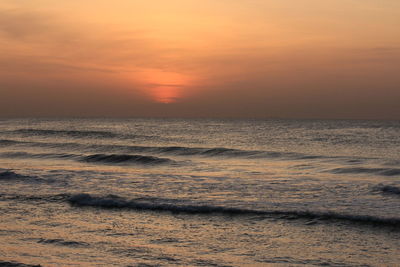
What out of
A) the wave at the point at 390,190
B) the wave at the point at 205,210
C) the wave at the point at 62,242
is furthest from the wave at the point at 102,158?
the wave at the point at 62,242

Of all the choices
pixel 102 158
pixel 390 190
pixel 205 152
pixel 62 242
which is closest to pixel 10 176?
pixel 102 158

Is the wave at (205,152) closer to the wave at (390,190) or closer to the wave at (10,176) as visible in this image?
the wave at (390,190)

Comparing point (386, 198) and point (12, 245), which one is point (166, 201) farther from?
point (386, 198)

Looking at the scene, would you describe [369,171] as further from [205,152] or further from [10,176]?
[10,176]

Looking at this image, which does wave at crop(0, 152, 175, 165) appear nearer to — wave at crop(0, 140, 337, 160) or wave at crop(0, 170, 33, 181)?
wave at crop(0, 140, 337, 160)

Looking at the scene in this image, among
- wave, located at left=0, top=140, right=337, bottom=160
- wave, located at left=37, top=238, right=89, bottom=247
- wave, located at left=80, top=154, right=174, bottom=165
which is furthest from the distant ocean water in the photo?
wave, located at left=0, top=140, right=337, bottom=160

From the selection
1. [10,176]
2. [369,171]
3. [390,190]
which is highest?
[10,176]

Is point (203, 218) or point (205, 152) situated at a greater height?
point (205, 152)

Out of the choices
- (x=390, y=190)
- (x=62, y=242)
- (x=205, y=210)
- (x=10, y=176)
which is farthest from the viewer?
(x=10, y=176)

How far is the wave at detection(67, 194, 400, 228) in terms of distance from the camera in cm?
1131

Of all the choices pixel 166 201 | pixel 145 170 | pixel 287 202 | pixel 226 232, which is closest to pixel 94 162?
→ pixel 145 170

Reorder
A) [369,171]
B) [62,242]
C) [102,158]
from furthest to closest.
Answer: [102,158], [369,171], [62,242]

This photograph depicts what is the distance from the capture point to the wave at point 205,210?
11312 millimetres

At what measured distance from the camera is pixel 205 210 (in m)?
12.6
